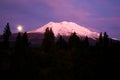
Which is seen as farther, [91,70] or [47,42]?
[47,42]

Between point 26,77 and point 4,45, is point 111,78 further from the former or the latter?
point 4,45

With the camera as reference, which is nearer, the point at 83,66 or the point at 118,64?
the point at 83,66

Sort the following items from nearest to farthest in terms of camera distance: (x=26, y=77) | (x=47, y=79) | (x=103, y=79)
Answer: (x=26, y=77) → (x=47, y=79) → (x=103, y=79)

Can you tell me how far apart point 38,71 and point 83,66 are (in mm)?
12912

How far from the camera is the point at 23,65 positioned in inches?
2039

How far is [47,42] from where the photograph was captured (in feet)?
310

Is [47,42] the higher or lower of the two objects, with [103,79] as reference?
higher

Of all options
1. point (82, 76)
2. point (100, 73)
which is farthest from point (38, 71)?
point (100, 73)

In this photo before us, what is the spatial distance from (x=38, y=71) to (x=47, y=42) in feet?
122

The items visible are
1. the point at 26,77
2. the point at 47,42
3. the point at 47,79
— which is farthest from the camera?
the point at 47,42

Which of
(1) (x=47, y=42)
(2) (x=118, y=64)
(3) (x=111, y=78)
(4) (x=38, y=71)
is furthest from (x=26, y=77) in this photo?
(1) (x=47, y=42)

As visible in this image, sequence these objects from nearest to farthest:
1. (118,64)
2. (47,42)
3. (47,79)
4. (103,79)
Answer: (47,79) < (103,79) < (118,64) < (47,42)

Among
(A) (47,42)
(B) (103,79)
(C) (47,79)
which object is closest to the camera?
(C) (47,79)

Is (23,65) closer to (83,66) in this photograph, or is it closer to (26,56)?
(26,56)
